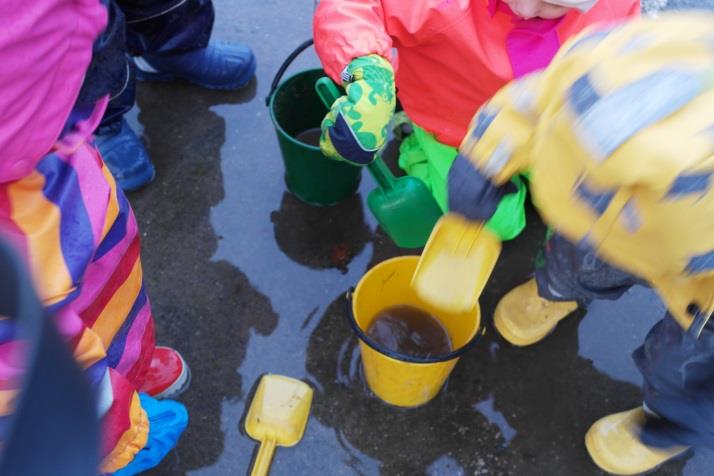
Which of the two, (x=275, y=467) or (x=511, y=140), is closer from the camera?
(x=511, y=140)

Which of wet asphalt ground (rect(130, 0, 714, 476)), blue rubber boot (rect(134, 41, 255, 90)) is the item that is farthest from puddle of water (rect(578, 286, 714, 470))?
blue rubber boot (rect(134, 41, 255, 90))

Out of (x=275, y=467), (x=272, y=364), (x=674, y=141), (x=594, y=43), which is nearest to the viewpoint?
(x=674, y=141)

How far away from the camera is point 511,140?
940mm

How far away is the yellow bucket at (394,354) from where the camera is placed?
1.33 meters

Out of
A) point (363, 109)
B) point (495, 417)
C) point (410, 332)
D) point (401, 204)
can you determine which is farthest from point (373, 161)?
point (495, 417)

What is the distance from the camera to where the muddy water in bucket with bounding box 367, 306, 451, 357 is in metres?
1.64

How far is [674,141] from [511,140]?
28 centimetres

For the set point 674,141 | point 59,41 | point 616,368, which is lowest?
point 616,368

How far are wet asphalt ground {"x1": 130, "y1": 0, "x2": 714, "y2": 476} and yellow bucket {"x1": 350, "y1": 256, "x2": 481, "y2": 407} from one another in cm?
12

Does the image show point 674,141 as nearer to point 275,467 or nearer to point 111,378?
point 111,378

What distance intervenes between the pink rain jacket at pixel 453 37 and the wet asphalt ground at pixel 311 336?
1.84 ft

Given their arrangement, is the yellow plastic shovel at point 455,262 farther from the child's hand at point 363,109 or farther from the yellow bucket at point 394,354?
the child's hand at point 363,109

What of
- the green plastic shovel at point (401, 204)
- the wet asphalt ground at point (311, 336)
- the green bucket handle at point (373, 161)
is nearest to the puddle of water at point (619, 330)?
the wet asphalt ground at point (311, 336)

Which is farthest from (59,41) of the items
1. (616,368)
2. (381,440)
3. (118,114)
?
(616,368)
